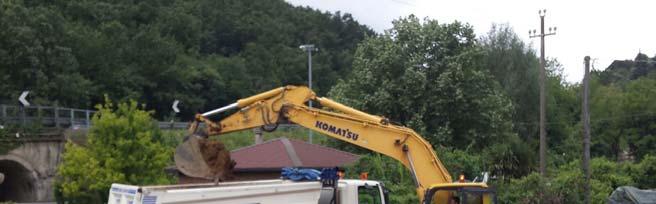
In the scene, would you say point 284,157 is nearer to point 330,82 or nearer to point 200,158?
point 200,158

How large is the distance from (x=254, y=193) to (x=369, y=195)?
2983 mm

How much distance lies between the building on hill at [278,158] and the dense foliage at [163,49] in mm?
33604

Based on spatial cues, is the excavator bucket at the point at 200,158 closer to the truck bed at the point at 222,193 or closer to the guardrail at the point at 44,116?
the truck bed at the point at 222,193

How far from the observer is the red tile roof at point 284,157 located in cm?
2669

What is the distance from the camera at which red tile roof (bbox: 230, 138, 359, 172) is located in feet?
87.6

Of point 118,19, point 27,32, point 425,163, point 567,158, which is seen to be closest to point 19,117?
point 27,32

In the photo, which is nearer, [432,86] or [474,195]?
[474,195]

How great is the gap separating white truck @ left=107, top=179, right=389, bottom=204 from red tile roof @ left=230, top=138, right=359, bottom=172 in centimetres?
1111

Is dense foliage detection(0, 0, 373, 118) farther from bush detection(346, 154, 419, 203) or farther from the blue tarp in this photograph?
the blue tarp

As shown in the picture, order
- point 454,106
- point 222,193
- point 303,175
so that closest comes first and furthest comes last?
point 222,193
point 303,175
point 454,106

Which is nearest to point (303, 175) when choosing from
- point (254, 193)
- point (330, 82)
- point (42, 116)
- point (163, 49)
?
point (254, 193)

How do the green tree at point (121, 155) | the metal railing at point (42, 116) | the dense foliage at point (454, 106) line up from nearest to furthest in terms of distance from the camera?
the dense foliage at point (454, 106) < the green tree at point (121, 155) < the metal railing at point (42, 116)

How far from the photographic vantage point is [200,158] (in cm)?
1427

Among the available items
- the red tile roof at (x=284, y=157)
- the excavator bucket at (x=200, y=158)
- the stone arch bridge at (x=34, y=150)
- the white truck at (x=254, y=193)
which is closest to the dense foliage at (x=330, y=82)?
the stone arch bridge at (x=34, y=150)
